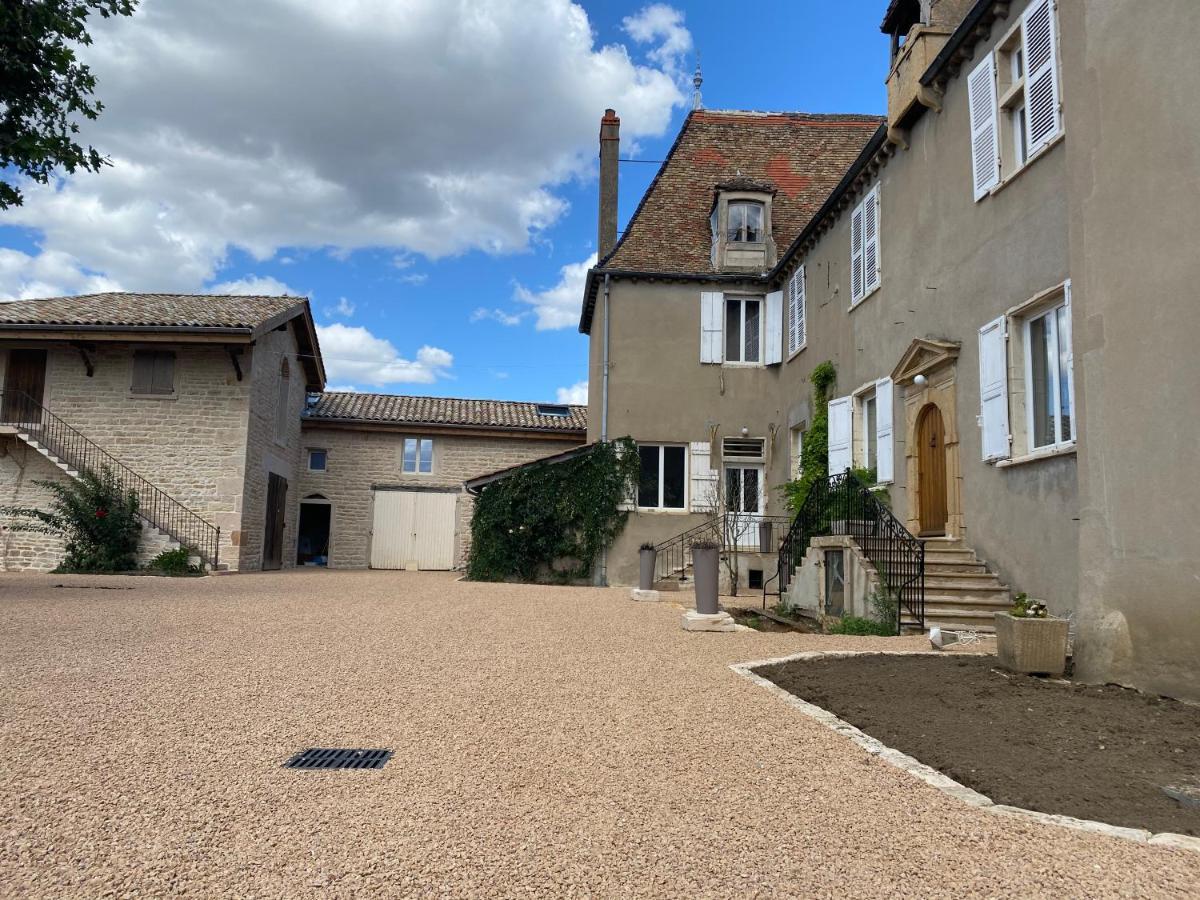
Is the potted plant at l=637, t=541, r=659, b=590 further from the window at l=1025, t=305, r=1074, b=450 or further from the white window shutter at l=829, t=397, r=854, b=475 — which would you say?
the window at l=1025, t=305, r=1074, b=450

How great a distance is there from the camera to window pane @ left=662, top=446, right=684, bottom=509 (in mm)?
17062

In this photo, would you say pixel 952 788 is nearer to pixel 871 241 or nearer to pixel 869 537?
pixel 869 537

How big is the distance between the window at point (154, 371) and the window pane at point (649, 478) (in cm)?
967

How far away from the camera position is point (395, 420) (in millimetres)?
22547

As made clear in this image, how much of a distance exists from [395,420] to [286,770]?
64.2ft

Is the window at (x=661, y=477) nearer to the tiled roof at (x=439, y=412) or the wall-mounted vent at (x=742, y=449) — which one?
the wall-mounted vent at (x=742, y=449)

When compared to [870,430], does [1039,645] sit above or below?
below

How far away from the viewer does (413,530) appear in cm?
2273

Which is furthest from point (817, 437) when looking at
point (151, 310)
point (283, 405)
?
point (151, 310)

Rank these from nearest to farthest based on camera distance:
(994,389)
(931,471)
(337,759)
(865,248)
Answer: (337,759)
(994,389)
(931,471)
(865,248)

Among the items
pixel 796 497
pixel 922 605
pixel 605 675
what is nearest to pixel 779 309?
pixel 796 497

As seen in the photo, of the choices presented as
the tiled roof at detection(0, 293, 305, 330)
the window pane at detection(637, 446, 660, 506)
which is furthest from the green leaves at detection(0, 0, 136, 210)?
the window pane at detection(637, 446, 660, 506)

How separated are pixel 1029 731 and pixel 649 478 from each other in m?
12.8

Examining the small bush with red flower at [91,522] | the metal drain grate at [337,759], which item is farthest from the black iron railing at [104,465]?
the metal drain grate at [337,759]
